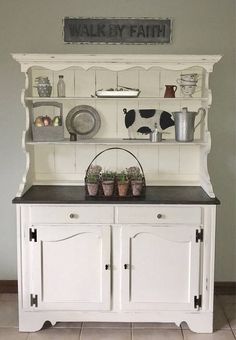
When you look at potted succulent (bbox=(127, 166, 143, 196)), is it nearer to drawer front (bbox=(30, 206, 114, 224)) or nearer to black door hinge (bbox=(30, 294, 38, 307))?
drawer front (bbox=(30, 206, 114, 224))

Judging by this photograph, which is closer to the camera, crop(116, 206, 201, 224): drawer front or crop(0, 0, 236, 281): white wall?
crop(116, 206, 201, 224): drawer front

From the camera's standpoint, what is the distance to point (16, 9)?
323 cm

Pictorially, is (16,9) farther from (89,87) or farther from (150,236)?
(150,236)

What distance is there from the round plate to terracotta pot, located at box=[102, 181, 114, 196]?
0.47m

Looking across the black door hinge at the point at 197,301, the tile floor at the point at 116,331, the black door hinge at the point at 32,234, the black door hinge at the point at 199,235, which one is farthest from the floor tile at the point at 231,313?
the black door hinge at the point at 32,234

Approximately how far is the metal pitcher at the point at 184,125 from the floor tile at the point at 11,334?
155 centimetres

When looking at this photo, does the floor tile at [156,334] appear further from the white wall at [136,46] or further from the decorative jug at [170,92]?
the decorative jug at [170,92]

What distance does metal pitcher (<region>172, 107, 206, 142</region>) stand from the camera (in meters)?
2.99

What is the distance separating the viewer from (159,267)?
286cm

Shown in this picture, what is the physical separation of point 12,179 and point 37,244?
2.33ft

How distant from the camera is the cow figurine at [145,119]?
128 inches

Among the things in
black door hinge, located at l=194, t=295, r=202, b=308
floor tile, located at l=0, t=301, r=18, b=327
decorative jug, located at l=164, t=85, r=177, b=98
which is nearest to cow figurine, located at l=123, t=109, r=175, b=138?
decorative jug, located at l=164, t=85, r=177, b=98

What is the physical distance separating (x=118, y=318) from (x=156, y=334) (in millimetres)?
253

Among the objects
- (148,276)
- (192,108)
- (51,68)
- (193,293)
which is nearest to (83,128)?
(51,68)
